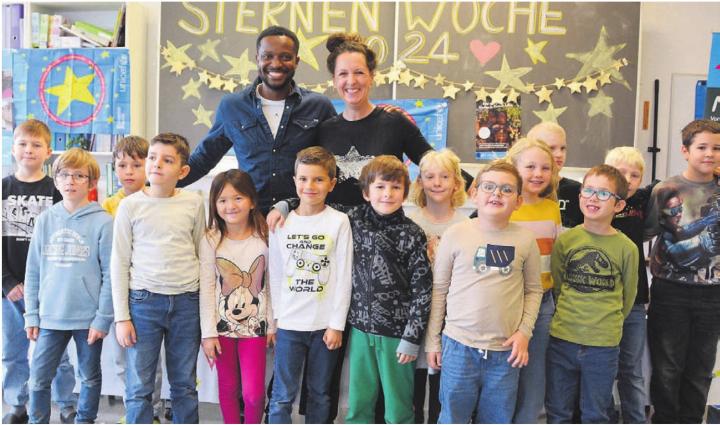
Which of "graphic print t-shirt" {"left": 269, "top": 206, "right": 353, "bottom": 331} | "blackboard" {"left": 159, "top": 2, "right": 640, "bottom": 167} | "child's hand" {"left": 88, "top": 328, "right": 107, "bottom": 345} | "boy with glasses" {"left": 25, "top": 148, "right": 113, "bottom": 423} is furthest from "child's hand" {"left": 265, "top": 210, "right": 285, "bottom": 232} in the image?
"blackboard" {"left": 159, "top": 2, "right": 640, "bottom": 167}

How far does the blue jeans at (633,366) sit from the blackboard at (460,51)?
1868 mm

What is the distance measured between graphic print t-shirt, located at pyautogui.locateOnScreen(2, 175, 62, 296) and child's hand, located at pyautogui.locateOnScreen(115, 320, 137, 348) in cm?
69

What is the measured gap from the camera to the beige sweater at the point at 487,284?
170 centimetres

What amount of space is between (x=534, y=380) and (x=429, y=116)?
231 centimetres

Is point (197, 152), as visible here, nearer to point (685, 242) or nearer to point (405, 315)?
point (405, 315)

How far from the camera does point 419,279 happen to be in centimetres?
178

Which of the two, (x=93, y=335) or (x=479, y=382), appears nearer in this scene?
(x=479, y=382)

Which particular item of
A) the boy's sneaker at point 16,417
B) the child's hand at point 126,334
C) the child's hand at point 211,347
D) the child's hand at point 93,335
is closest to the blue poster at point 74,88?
the boy's sneaker at point 16,417

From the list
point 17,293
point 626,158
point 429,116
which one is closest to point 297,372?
point 17,293

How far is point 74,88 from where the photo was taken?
12.9ft

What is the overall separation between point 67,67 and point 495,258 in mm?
3476

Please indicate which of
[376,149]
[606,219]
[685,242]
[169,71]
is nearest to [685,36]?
[685,242]

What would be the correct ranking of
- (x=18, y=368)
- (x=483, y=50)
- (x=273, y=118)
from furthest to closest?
(x=483, y=50)
(x=18, y=368)
(x=273, y=118)

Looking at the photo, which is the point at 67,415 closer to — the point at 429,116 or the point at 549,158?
the point at 549,158
